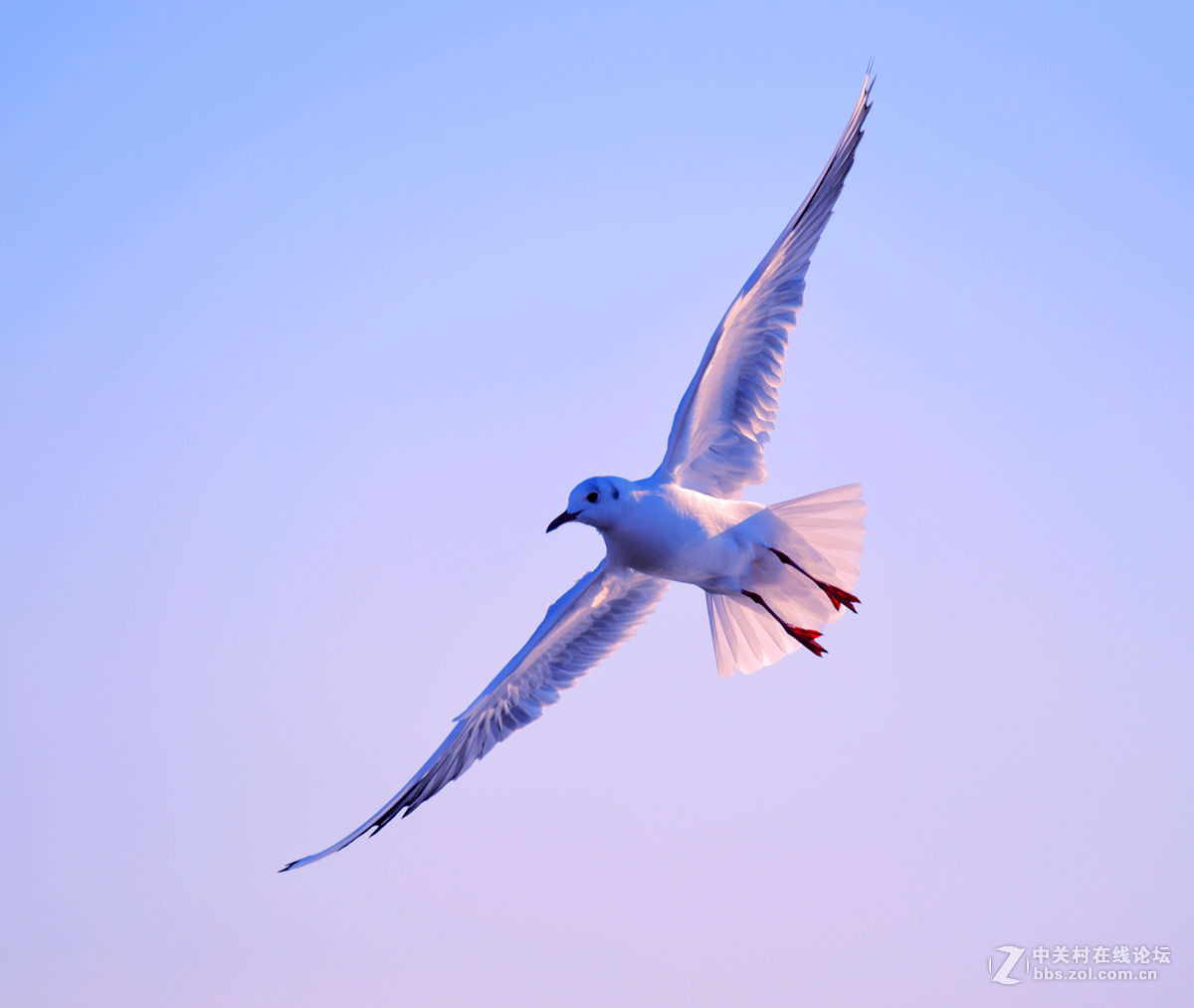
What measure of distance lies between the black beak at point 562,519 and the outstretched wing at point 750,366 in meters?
0.62

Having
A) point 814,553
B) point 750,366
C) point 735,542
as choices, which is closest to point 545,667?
point 735,542

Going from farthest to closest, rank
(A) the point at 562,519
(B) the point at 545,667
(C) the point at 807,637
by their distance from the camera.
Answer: (B) the point at 545,667, (C) the point at 807,637, (A) the point at 562,519

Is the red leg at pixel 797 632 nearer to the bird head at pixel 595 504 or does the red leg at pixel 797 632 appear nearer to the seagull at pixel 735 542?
the seagull at pixel 735 542

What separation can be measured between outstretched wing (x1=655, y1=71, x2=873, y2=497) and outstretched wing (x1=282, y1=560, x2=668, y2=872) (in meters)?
0.67

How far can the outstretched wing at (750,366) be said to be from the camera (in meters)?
5.72

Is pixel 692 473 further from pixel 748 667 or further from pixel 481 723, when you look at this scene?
pixel 481 723

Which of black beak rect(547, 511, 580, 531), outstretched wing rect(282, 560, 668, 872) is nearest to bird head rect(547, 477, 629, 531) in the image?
black beak rect(547, 511, 580, 531)

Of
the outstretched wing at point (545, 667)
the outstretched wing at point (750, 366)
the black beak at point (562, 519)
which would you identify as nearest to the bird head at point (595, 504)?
the black beak at point (562, 519)

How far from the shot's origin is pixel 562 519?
202 inches

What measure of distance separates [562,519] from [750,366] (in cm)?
136

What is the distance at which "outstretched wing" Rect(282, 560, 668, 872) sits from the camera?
593 cm

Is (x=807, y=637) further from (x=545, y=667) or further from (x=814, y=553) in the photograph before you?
(x=545, y=667)

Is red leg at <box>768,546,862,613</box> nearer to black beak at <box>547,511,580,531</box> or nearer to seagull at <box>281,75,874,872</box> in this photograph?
seagull at <box>281,75,874,872</box>

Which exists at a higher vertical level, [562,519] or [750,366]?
[750,366]
